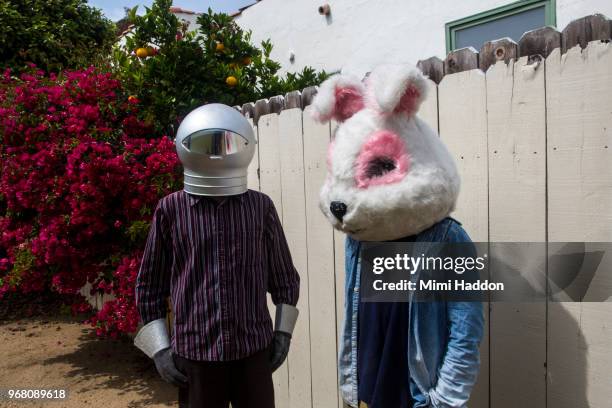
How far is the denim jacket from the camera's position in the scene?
1.47 m

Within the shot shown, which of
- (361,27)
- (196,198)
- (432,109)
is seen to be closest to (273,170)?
(196,198)

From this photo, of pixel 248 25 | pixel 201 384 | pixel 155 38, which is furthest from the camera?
pixel 248 25

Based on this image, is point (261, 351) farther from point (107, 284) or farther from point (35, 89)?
point (35, 89)

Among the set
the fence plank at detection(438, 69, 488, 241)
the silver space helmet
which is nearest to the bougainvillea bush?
the silver space helmet

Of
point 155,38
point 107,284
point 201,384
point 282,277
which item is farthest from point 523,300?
point 155,38

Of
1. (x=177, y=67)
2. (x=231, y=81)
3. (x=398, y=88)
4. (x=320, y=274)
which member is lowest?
(x=320, y=274)

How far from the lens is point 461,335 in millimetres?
1472

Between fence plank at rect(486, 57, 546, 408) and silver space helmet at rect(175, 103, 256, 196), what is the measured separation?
941 mm

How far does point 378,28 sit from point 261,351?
155 inches

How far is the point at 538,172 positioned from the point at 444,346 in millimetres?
700

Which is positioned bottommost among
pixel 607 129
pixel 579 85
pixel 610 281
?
pixel 610 281

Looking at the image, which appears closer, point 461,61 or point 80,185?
point 461,61

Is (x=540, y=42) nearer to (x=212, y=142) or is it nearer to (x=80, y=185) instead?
(x=212, y=142)

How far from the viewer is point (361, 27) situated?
514 cm
